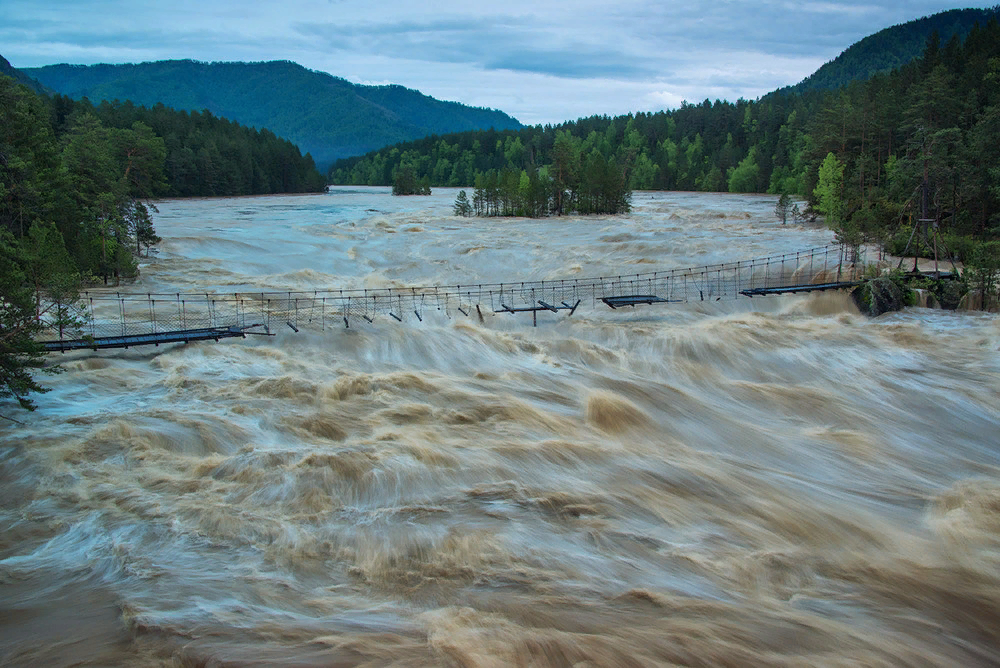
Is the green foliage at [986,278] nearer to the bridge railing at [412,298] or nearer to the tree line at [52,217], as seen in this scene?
the bridge railing at [412,298]

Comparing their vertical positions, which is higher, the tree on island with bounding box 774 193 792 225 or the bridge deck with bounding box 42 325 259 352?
the tree on island with bounding box 774 193 792 225

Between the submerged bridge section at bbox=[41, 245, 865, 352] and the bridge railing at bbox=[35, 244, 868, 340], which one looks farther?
the bridge railing at bbox=[35, 244, 868, 340]

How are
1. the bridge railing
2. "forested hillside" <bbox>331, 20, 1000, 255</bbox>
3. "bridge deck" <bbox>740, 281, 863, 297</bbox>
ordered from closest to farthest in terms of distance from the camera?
1. the bridge railing
2. "bridge deck" <bbox>740, 281, 863, 297</bbox>
3. "forested hillside" <bbox>331, 20, 1000, 255</bbox>

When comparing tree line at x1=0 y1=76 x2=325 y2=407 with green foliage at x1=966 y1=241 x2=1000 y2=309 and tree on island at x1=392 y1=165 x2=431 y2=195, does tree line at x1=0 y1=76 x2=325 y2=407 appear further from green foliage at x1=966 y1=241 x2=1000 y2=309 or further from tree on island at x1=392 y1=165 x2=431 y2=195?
tree on island at x1=392 y1=165 x2=431 y2=195

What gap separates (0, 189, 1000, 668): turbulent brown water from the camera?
7.81m

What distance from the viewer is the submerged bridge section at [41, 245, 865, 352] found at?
21.4 metres

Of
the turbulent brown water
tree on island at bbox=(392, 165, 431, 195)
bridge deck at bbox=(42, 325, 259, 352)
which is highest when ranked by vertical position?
tree on island at bbox=(392, 165, 431, 195)

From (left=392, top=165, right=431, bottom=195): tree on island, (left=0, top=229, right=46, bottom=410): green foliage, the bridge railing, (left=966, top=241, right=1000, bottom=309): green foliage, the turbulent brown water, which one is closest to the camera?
the turbulent brown water

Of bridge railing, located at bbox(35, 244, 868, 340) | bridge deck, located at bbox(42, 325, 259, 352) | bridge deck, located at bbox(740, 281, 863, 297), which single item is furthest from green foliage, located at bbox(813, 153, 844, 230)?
bridge deck, located at bbox(42, 325, 259, 352)

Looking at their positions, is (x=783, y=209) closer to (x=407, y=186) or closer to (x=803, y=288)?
(x=803, y=288)

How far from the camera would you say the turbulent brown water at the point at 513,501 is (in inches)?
307

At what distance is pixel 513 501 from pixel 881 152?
202 feet

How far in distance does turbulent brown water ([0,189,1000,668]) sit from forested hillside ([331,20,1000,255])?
1803 cm

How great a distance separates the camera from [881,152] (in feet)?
198
